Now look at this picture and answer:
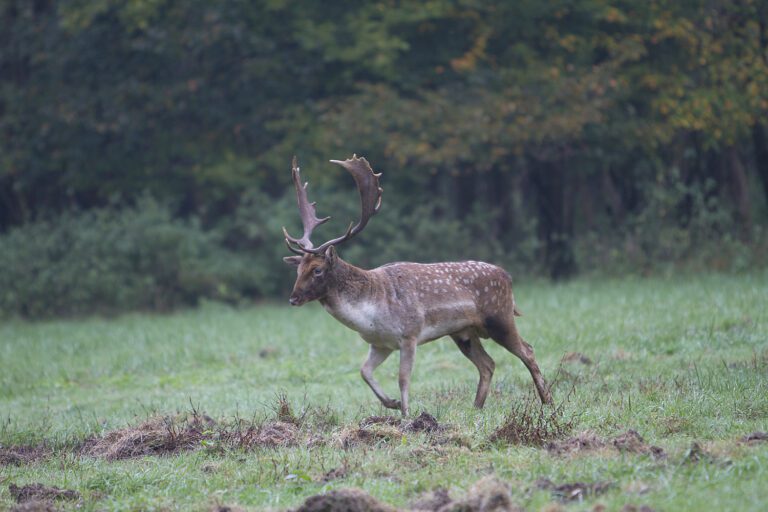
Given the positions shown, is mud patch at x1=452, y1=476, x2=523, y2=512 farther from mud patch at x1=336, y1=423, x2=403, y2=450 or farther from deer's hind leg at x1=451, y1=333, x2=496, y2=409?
deer's hind leg at x1=451, y1=333, x2=496, y2=409

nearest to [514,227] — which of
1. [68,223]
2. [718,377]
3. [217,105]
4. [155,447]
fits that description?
[217,105]

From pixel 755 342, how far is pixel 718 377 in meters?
2.40

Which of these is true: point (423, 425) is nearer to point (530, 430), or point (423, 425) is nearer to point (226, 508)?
point (530, 430)

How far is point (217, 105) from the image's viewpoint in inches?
1017

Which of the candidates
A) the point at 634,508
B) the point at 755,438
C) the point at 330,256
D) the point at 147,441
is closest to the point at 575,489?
the point at 634,508

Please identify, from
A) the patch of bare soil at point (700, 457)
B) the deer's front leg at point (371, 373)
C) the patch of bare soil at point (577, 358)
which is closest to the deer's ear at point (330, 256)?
the deer's front leg at point (371, 373)

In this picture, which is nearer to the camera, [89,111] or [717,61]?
[717,61]

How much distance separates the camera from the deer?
9.43 metres

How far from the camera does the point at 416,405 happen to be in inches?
384

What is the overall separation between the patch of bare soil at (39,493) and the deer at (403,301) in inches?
121

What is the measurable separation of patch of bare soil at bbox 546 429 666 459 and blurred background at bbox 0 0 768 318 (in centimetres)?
1447

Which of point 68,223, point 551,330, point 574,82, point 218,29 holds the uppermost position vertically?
point 218,29

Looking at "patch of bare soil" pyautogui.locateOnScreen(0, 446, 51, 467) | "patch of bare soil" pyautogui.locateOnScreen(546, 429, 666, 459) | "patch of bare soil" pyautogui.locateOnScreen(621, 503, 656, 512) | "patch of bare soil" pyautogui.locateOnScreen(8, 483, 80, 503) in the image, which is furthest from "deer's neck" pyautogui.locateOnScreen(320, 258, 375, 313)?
"patch of bare soil" pyautogui.locateOnScreen(621, 503, 656, 512)

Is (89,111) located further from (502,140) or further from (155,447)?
(155,447)
